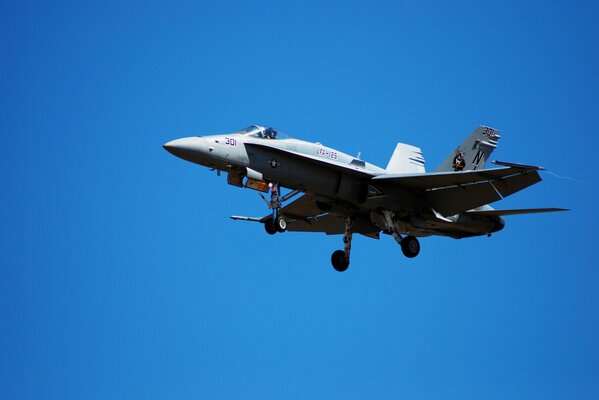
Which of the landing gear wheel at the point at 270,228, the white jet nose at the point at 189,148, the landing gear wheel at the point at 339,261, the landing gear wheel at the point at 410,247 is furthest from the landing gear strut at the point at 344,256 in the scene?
the white jet nose at the point at 189,148

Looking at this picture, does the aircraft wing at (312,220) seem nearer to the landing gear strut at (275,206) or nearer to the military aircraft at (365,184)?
the military aircraft at (365,184)

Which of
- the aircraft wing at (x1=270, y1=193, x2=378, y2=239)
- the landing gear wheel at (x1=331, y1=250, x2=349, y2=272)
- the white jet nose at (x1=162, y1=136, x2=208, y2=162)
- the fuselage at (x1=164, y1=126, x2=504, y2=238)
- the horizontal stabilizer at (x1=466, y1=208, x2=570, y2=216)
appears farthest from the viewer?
the aircraft wing at (x1=270, y1=193, x2=378, y2=239)

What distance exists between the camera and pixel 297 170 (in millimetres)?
24875

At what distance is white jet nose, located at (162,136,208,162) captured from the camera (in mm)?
23203

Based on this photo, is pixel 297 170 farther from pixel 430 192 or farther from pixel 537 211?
pixel 537 211

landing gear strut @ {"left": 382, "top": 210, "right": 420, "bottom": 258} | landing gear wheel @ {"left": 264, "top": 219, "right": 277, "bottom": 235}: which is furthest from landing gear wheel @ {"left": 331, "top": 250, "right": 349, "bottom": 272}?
landing gear wheel @ {"left": 264, "top": 219, "right": 277, "bottom": 235}

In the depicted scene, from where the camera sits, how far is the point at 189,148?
23.3 meters

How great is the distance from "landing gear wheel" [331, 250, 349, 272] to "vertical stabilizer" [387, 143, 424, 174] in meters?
3.08

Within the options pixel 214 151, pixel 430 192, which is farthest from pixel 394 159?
pixel 214 151

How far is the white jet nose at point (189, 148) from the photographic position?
23203mm

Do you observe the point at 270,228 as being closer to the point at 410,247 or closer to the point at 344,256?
the point at 344,256

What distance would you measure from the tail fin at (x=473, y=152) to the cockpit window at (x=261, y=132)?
673 centimetres

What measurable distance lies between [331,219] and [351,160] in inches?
166

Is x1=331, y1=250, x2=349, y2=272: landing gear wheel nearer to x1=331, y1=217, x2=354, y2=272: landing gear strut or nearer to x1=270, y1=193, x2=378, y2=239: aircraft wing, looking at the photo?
x1=331, y1=217, x2=354, y2=272: landing gear strut
